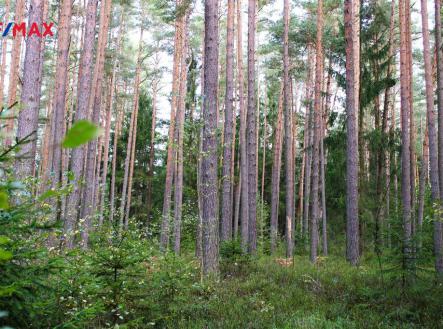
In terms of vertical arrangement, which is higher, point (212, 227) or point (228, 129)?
point (228, 129)

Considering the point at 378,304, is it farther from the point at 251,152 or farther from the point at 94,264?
the point at 251,152

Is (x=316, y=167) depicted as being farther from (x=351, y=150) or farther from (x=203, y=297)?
(x=203, y=297)

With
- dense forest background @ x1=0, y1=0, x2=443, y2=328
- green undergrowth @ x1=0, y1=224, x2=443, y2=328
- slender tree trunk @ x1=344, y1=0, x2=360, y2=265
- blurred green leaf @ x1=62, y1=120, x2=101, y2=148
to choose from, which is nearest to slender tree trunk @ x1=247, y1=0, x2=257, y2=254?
dense forest background @ x1=0, y1=0, x2=443, y2=328

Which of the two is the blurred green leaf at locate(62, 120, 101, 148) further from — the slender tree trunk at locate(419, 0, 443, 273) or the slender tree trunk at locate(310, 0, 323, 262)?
the slender tree trunk at locate(310, 0, 323, 262)

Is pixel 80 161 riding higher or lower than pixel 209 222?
higher

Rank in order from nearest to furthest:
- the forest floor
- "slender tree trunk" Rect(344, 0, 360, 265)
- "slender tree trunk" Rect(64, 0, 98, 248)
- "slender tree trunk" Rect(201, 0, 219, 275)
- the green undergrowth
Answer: the green undergrowth
the forest floor
"slender tree trunk" Rect(201, 0, 219, 275)
"slender tree trunk" Rect(64, 0, 98, 248)
"slender tree trunk" Rect(344, 0, 360, 265)

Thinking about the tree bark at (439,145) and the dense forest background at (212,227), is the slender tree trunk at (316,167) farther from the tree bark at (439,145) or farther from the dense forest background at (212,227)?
the tree bark at (439,145)

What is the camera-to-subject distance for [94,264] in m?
5.77

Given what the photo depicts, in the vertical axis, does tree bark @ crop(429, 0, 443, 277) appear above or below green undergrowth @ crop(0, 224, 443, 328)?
above

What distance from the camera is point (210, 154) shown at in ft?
28.4

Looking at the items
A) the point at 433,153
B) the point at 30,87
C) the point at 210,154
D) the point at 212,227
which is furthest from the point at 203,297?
the point at 433,153

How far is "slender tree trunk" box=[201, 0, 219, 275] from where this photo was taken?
336 inches

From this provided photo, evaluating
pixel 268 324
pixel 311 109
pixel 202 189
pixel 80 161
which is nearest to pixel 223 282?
pixel 202 189

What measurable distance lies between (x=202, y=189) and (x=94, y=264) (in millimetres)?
3340
